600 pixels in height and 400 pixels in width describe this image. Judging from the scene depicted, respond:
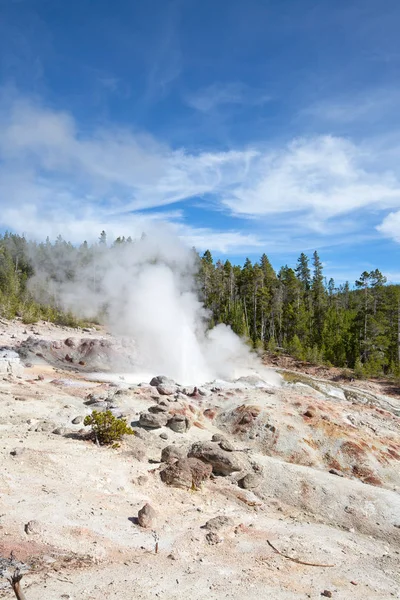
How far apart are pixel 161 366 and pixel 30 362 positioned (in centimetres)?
785

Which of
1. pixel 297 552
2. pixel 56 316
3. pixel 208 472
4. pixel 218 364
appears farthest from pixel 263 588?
pixel 56 316

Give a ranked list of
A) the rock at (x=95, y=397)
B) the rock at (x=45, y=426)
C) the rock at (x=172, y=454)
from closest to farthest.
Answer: the rock at (x=172, y=454) → the rock at (x=45, y=426) → the rock at (x=95, y=397)

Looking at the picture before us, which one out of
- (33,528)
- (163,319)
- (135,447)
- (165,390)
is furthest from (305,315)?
(33,528)

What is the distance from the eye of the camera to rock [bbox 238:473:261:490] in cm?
1123

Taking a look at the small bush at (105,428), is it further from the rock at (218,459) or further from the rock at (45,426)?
the rock at (218,459)

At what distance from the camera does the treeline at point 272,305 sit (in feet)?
139

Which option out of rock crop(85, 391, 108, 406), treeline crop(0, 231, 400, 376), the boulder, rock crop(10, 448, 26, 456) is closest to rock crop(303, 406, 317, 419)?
the boulder

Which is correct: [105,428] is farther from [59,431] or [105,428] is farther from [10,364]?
[10,364]

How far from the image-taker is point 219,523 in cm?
860

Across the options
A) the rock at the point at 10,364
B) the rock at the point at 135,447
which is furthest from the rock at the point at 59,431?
the rock at the point at 10,364

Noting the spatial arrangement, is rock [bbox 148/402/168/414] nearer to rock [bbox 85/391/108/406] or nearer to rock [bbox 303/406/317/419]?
rock [bbox 85/391/108/406]

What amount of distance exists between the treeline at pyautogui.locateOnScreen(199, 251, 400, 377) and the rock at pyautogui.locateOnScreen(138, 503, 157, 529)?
32.4 metres

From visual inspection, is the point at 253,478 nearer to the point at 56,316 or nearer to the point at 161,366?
the point at 161,366

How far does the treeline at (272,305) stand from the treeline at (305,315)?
→ 107 millimetres
